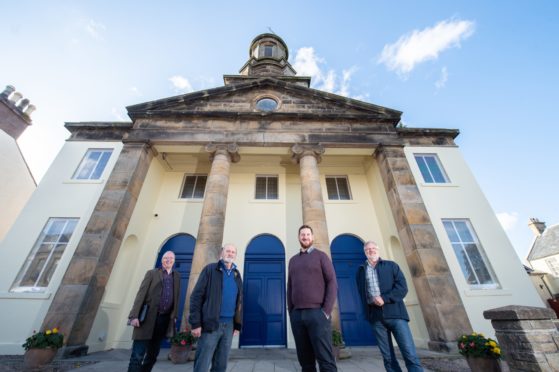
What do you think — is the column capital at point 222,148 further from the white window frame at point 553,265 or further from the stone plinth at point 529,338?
the white window frame at point 553,265

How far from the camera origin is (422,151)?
33.3ft

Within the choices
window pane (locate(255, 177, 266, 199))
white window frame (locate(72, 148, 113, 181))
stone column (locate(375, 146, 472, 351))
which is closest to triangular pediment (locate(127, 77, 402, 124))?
white window frame (locate(72, 148, 113, 181))

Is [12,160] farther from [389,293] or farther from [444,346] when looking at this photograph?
[444,346]

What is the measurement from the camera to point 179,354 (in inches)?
212

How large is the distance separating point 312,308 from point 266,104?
9248 mm

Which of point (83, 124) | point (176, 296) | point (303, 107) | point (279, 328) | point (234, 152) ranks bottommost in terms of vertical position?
point (279, 328)

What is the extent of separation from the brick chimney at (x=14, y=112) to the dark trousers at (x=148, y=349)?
18881 millimetres

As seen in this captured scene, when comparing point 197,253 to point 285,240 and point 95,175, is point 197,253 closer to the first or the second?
point 285,240

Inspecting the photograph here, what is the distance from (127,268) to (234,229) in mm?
4138

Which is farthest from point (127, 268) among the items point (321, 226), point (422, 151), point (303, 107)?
point (422, 151)

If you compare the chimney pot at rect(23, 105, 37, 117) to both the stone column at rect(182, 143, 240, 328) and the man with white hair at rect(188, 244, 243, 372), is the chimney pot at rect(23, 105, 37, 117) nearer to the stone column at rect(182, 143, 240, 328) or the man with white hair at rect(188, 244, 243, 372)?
the stone column at rect(182, 143, 240, 328)

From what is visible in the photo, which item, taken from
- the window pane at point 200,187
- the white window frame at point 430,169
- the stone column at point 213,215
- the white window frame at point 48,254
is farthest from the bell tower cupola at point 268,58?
the white window frame at point 48,254

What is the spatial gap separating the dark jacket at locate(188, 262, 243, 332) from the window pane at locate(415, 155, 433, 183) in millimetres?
9268

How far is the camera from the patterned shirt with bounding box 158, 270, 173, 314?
12.8ft
